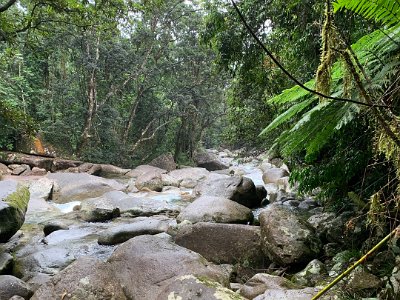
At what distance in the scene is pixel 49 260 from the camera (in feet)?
16.6

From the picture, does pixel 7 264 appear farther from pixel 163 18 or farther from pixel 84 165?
pixel 163 18

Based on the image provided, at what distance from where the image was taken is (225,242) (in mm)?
4809

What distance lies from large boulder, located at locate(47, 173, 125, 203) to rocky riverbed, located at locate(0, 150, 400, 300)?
0.76 m

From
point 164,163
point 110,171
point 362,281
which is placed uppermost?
point 362,281

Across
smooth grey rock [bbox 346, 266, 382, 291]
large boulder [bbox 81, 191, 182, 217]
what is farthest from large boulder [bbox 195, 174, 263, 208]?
smooth grey rock [bbox 346, 266, 382, 291]

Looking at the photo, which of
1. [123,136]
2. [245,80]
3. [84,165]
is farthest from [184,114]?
[245,80]

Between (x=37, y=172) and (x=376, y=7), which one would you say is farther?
(x=37, y=172)

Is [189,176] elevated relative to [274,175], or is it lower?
lower

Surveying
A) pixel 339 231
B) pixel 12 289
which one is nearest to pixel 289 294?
pixel 339 231

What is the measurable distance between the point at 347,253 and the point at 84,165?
1252cm

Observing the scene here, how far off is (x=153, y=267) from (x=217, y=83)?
53.1 ft

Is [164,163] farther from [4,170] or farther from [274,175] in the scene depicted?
[4,170]

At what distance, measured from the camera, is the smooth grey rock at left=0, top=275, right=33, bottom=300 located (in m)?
3.51

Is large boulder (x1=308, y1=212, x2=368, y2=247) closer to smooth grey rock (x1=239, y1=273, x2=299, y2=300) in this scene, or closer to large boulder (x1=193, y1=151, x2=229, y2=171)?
smooth grey rock (x1=239, y1=273, x2=299, y2=300)
